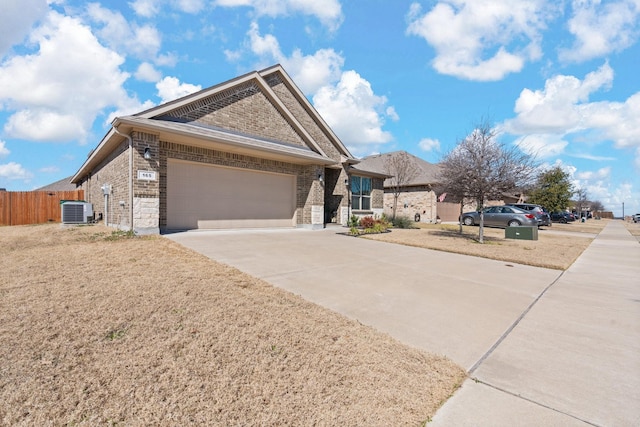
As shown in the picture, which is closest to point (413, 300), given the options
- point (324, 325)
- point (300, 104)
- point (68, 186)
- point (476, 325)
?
point (476, 325)

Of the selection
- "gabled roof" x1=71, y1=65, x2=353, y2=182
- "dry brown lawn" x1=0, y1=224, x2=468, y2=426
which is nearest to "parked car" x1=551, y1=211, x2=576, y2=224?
"gabled roof" x1=71, y1=65, x2=353, y2=182

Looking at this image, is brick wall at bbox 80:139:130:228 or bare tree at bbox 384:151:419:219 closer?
brick wall at bbox 80:139:130:228

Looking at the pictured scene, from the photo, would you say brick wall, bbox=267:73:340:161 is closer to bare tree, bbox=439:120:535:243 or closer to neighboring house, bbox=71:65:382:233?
neighboring house, bbox=71:65:382:233

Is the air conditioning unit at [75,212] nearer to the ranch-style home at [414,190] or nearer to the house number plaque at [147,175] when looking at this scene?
the house number plaque at [147,175]

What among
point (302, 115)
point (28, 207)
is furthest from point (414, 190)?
point (28, 207)

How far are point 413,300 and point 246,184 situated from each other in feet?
31.9

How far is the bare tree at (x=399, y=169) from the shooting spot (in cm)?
2197

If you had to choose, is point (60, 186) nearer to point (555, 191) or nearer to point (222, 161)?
point (222, 161)

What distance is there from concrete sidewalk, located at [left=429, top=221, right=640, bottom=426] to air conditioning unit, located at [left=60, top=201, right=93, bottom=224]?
15.3m

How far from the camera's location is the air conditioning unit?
12.3m

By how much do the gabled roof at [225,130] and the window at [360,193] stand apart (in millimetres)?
4004

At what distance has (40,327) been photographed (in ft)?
9.71

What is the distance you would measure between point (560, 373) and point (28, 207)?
22587 millimetres

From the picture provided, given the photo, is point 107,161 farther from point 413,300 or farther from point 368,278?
point 413,300
